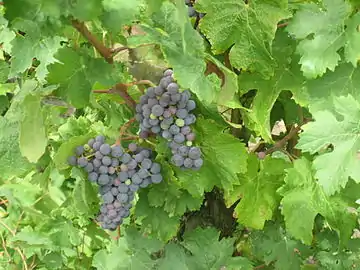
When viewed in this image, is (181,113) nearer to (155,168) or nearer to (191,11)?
(155,168)

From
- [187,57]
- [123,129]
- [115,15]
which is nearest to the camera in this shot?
[115,15]

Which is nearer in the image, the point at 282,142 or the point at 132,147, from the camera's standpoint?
the point at 132,147

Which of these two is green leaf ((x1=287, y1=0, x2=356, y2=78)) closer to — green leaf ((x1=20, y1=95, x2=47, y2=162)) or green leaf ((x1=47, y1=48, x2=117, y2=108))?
green leaf ((x1=47, y1=48, x2=117, y2=108))

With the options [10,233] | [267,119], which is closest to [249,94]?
[267,119]

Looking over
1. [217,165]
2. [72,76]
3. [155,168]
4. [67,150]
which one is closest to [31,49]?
[72,76]

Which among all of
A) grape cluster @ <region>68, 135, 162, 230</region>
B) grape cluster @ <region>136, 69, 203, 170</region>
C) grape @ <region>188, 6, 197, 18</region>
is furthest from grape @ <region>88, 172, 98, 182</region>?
grape @ <region>188, 6, 197, 18</region>

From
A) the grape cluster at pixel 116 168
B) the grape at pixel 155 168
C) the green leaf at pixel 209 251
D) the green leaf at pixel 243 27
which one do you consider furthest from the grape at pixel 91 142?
the green leaf at pixel 209 251
